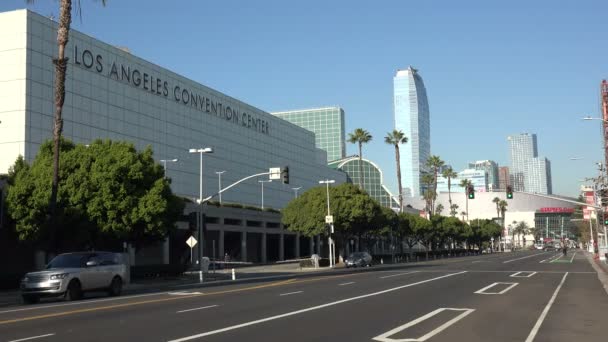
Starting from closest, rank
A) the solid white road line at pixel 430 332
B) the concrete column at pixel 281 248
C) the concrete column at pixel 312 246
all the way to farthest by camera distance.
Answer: the solid white road line at pixel 430 332
the concrete column at pixel 281 248
the concrete column at pixel 312 246

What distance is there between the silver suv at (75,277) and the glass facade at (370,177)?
153074 millimetres

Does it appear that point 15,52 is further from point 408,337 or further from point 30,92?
point 408,337

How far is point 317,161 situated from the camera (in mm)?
149000

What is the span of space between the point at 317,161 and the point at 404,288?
12293 cm

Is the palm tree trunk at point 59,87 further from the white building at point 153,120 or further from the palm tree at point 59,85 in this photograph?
the white building at point 153,120

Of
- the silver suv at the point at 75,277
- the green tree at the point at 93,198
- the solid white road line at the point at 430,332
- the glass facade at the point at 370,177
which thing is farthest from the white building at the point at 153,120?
the solid white road line at the point at 430,332

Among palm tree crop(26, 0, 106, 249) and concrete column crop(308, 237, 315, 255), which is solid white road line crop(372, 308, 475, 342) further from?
concrete column crop(308, 237, 315, 255)

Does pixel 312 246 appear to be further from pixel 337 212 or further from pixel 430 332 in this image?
pixel 430 332

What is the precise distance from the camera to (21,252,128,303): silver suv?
2319cm

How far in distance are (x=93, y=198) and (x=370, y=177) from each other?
150799 millimetres

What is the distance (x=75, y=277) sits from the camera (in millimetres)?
23938

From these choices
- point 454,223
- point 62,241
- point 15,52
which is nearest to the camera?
point 62,241

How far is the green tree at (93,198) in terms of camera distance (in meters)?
35.5

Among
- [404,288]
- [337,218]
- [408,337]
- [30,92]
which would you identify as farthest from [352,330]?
[30,92]
